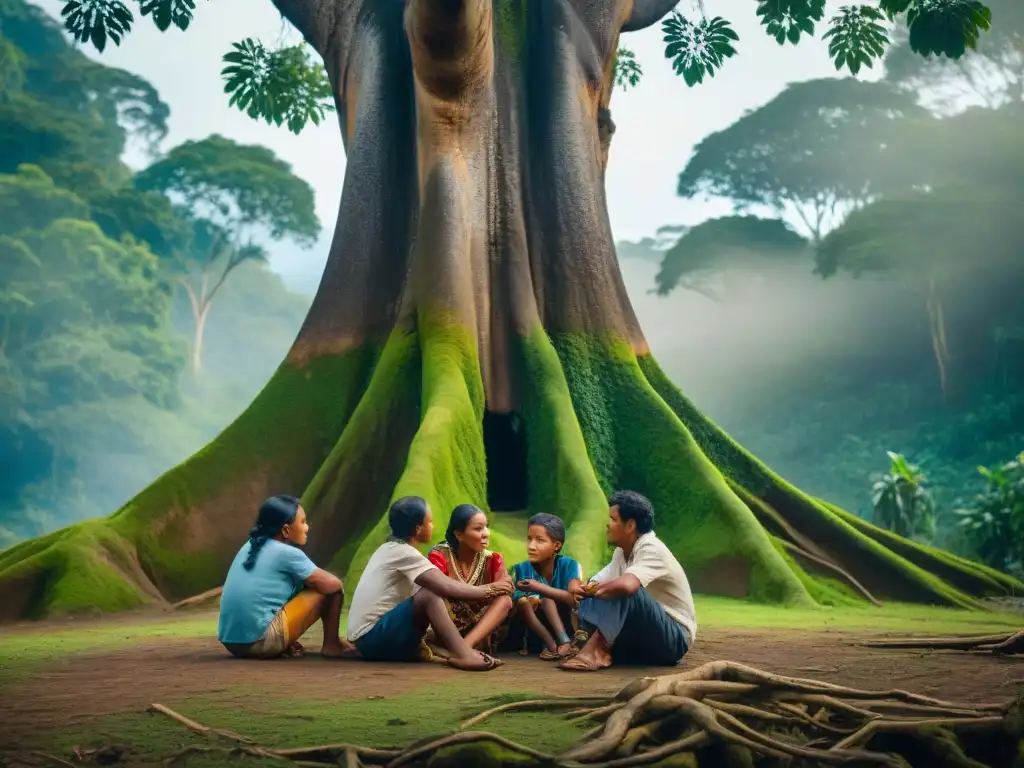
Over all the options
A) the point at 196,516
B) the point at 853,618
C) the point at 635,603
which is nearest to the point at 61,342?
the point at 196,516

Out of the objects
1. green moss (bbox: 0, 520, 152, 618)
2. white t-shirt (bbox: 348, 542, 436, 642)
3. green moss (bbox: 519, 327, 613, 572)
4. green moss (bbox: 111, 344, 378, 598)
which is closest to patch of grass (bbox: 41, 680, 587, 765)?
white t-shirt (bbox: 348, 542, 436, 642)

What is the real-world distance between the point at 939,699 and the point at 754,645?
200 cm

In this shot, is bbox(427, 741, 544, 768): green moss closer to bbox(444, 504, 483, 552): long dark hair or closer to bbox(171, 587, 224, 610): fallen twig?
bbox(444, 504, 483, 552): long dark hair

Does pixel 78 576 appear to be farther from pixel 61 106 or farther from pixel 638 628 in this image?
pixel 61 106

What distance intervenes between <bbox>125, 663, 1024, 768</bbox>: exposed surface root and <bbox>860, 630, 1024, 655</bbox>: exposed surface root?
75.9 inches

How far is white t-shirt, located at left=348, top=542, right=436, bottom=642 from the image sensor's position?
5.77m

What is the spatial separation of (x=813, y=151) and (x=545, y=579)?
121ft

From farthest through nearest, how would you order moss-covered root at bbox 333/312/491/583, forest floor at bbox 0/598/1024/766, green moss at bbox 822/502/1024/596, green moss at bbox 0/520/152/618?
green moss at bbox 822/502/1024/596 → green moss at bbox 0/520/152/618 → moss-covered root at bbox 333/312/491/583 → forest floor at bbox 0/598/1024/766

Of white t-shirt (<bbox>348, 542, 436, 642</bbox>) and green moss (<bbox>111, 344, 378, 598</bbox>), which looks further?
green moss (<bbox>111, 344, 378, 598</bbox>)

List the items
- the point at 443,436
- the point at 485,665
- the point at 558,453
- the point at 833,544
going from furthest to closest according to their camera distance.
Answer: the point at 833,544 → the point at 558,453 → the point at 443,436 → the point at 485,665

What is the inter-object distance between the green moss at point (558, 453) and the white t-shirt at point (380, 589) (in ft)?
8.48

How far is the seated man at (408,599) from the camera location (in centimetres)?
555

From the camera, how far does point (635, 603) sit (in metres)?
5.53

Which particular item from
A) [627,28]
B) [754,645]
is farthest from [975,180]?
[754,645]
